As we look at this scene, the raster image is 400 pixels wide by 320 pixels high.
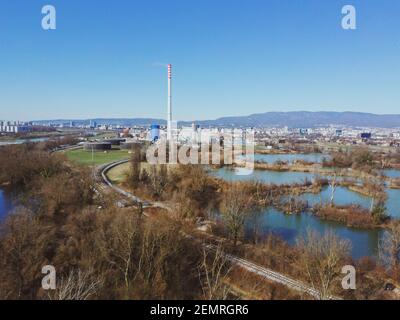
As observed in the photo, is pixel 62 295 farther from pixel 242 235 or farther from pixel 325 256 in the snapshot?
pixel 242 235

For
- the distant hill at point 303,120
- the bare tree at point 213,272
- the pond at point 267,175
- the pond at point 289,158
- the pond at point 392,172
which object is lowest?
the bare tree at point 213,272

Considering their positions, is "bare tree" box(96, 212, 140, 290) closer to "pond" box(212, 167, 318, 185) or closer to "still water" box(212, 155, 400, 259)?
"still water" box(212, 155, 400, 259)

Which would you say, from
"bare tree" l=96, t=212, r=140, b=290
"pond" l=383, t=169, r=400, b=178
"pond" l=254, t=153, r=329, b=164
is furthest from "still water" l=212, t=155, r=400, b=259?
"pond" l=254, t=153, r=329, b=164

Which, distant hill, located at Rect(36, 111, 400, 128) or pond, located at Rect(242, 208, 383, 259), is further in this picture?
distant hill, located at Rect(36, 111, 400, 128)

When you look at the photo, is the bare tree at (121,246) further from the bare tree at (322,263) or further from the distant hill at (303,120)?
the distant hill at (303,120)

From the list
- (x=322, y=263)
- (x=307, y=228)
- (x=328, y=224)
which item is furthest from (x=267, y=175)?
(x=322, y=263)

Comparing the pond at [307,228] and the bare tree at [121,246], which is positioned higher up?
the bare tree at [121,246]

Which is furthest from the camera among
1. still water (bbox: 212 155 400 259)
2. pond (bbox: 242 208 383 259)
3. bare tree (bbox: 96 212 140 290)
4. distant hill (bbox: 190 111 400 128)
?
distant hill (bbox: 190 111 400 128)

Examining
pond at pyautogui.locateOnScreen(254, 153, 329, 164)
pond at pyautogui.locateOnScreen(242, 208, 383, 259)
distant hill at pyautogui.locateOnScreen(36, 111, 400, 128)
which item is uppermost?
distant hill at pyautogui.locateOnScreen(36, 111, 400, 128)

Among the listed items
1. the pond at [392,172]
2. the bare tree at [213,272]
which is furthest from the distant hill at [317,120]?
the bare tree at [213,272]

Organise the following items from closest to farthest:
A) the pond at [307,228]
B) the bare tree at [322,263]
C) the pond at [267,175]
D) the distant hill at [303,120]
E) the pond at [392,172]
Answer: the bare tree at [322,263]
the pond at [307,228]
the pond at [267,175]
the pond at [392,172]
the distant hill at [303,120]

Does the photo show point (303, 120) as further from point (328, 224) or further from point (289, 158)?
point (328, 224)
